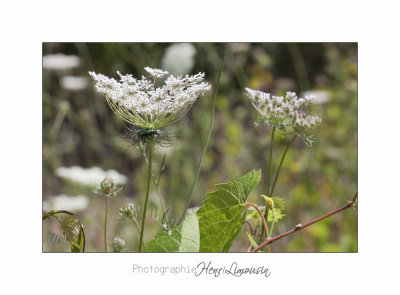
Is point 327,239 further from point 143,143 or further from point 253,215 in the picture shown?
point 143,143

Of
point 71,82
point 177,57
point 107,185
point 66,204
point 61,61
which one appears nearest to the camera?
point 107,185

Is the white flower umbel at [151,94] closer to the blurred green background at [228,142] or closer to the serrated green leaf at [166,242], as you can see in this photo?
the serrated green leaf at [166,242]

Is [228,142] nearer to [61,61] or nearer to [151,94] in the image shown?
[61,61]

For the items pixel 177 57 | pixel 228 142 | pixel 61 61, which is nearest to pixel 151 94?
pixel 177 57

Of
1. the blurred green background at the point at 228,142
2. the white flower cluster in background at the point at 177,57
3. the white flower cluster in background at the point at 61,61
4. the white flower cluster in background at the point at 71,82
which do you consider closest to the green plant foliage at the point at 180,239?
the white flower cluster in background at the point at 177,57

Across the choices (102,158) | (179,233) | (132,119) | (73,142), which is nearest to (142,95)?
(132,119)

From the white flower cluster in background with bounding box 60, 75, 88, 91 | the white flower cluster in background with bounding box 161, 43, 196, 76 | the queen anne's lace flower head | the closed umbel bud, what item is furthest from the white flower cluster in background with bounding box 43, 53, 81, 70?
the queen anne's lace flower head
